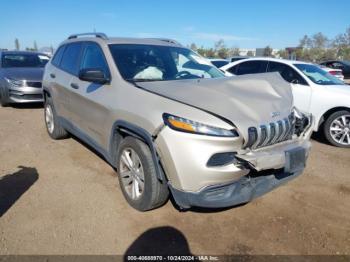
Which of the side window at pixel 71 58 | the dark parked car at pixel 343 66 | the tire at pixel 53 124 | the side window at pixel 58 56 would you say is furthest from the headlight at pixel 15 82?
the dark parked car at pixel 343 66

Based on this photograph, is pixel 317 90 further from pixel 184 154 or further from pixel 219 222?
pixel 184 154

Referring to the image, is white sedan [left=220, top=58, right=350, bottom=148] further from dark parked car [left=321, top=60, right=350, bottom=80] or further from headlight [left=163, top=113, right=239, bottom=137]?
dark parked car [left=321, top=60, right=350, bottom=80]

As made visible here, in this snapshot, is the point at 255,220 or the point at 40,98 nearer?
the point at 255,220

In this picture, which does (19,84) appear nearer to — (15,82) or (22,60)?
(15,82)

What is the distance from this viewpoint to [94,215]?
326 centimetres

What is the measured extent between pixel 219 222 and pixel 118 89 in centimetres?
176

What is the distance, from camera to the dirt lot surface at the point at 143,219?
279 cm

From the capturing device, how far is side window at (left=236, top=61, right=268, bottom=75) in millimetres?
7539

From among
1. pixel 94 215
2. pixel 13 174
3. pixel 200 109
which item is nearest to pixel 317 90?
pixel 200 109

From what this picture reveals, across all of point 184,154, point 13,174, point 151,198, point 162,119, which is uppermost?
point 162,119

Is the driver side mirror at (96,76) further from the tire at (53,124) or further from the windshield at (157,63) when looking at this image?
the tire at (53,124)

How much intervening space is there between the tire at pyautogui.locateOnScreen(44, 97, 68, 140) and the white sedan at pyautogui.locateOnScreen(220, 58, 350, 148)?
4668 mm

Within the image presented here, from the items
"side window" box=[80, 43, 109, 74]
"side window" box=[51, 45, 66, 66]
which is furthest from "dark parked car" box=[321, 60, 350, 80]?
"side window" box=[80, 43, 109, 74]

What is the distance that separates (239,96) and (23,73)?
25.3 ft
